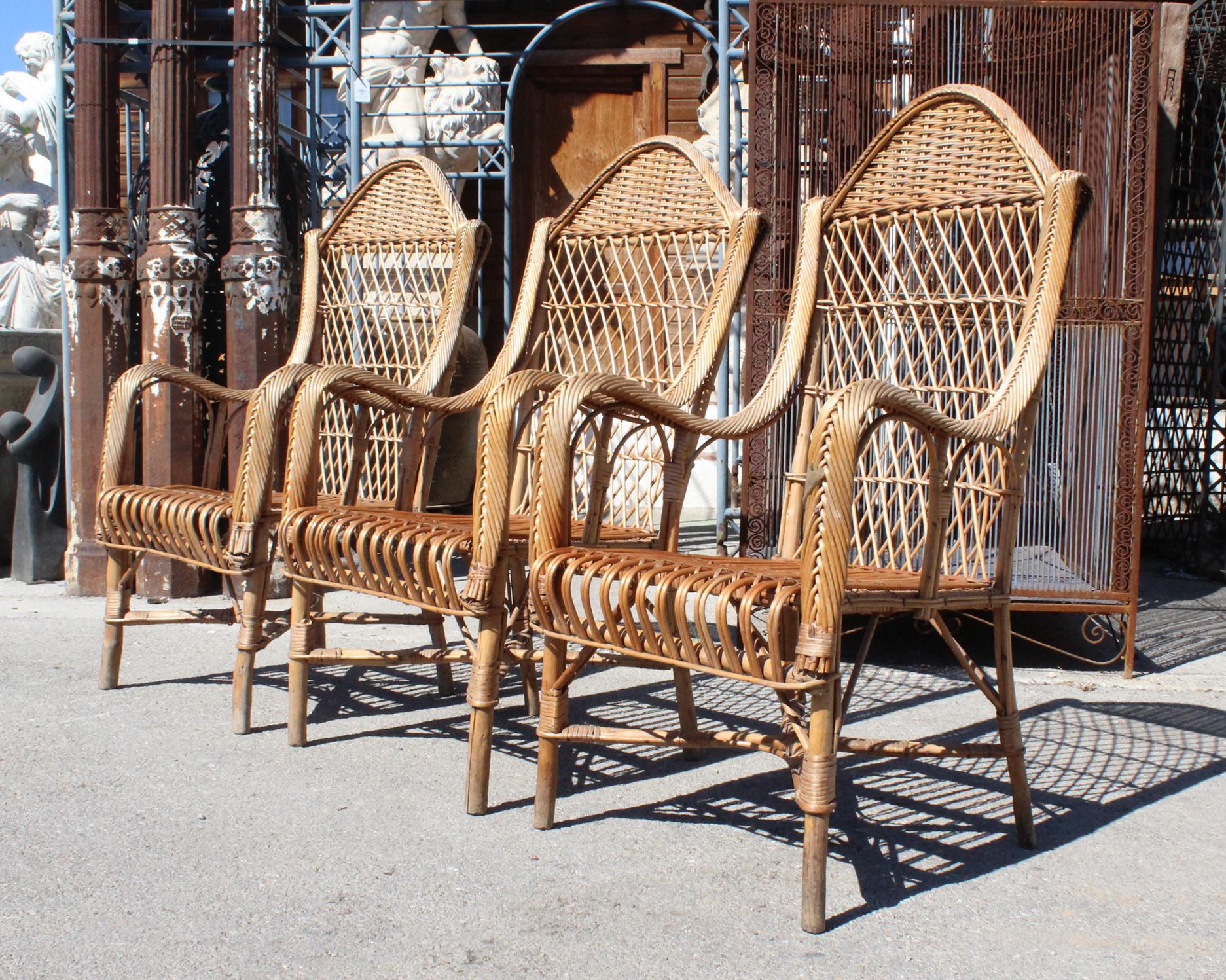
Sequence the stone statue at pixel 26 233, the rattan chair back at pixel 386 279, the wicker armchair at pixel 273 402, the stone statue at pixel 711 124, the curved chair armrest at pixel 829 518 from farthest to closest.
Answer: the stone statue at pixel 26 233 → the stone statue at pixel 711 124 → the rattan chair back at pixel 386 279 → the wicker armchair at pixel 273 402 → the curved chair armrest at pixel 829 518

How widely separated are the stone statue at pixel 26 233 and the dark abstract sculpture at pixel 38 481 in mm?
2827

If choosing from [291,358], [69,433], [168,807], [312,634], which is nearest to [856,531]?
[312,634]

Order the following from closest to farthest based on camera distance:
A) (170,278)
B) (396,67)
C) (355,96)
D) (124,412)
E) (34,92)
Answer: (124,412) → (170,278) → (355,96) → (396,67) → (34,92)

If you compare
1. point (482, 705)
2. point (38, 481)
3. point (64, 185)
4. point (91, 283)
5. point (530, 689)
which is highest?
point (64, 185)

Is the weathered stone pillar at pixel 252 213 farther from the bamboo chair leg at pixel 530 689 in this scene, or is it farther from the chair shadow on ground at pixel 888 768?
the bamboo chair leg at pixel 530 689

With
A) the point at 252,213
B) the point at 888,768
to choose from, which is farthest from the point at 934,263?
the point at 252,213

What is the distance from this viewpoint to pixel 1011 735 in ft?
7.30

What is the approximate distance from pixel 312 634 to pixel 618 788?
75 centimetres

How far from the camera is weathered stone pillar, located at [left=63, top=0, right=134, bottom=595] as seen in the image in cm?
438

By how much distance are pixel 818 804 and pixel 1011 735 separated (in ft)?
1.75

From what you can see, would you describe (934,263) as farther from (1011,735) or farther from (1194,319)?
(1194,319)

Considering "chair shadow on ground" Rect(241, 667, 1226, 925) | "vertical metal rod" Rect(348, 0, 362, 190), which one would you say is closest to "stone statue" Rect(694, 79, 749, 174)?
"vertical metal rod" Rect(348, 0, 362, 190)

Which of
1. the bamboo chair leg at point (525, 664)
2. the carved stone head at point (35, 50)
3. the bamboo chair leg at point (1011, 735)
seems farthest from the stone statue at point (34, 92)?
the bamboo chair leg at point (1011, 735)

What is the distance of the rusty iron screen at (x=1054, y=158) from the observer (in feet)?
11.7
